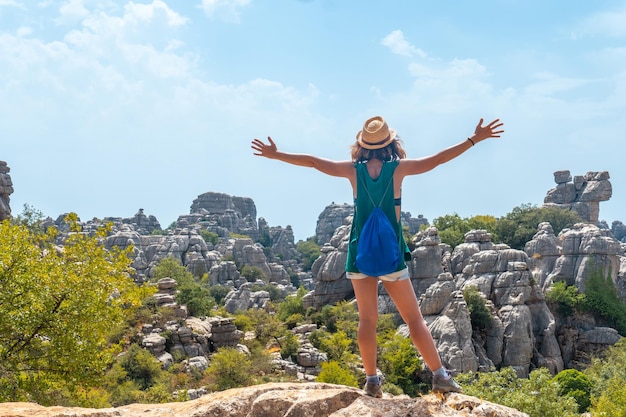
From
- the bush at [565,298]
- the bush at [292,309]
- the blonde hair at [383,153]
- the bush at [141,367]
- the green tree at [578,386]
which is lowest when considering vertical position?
the green tree at [578,386]

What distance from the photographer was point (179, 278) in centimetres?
5509

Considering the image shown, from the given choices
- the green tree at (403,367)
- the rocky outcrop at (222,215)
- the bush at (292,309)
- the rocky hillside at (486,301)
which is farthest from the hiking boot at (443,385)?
the rocky outcrop at (222,215)

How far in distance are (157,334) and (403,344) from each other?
1424 cm

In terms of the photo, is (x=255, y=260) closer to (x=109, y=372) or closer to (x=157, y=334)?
(x=157, y=334)

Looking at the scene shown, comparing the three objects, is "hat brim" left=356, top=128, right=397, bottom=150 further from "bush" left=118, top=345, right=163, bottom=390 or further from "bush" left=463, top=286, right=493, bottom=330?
"bush" left=463, top=286, right=493, bottom=330

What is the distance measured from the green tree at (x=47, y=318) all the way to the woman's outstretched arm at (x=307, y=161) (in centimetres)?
804

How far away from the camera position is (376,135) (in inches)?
207

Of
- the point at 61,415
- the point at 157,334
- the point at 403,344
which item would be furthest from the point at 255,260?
the point at 61,415

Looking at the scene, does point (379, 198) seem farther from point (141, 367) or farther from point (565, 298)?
point (565, 298)

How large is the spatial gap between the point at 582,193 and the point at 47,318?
6379 centimetres

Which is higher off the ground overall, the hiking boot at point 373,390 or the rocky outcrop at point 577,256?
the rocky outcrop at point 577,256

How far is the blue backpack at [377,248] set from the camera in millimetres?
4789

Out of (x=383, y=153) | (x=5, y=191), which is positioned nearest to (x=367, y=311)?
(x=383, y=153)

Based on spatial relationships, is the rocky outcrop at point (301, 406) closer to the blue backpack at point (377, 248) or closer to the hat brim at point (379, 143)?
the blue backpack at point (377, 248)
